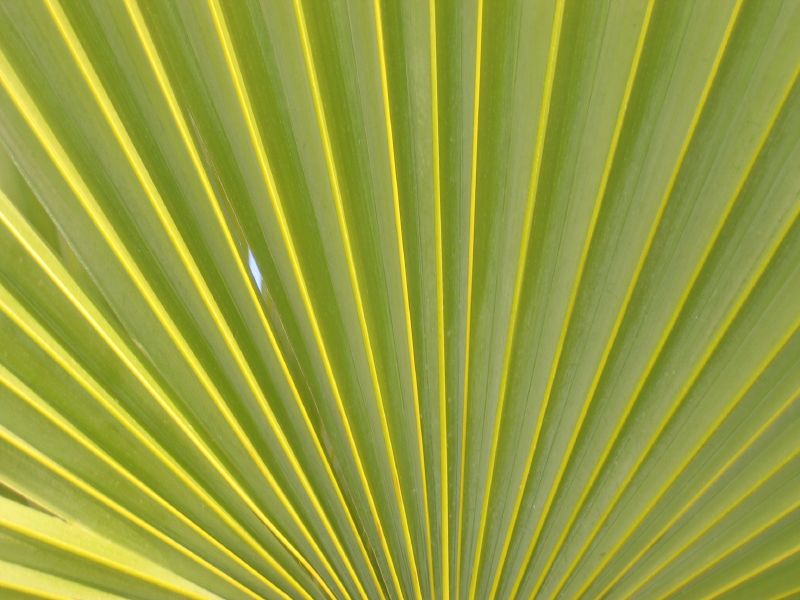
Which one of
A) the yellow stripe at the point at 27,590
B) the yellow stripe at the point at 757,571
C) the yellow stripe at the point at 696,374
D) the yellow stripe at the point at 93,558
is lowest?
the yellow stripe at the point at 27,590

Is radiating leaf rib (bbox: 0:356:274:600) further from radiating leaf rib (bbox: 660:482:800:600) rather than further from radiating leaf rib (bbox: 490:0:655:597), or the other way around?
radiating leaf rib (bbox: 660:482:800:600)

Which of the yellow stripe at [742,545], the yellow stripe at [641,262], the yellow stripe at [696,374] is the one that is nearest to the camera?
the yellow stripe at [641,262]

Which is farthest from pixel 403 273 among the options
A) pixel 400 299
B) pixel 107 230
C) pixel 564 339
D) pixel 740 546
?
pixel 740 546

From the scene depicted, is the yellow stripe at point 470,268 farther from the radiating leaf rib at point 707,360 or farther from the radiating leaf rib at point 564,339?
the radiating leaf rib at point 707,360

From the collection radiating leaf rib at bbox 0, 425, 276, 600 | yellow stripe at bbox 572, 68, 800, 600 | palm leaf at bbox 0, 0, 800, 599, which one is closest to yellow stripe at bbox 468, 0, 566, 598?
palm leaf at bbox 0, 0, 800, 599

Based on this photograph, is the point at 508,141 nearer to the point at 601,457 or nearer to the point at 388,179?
the point at 388,179

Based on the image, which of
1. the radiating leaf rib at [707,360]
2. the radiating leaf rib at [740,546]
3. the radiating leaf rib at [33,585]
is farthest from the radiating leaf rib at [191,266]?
the radiating leaf rib at [740,546]

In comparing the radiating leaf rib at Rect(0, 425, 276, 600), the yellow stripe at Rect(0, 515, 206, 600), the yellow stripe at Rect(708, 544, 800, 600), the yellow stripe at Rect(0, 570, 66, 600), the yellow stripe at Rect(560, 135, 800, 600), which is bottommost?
the yellow stripe at Rect(0, 570, 66, 600)
